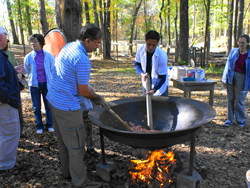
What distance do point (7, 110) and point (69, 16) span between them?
2413 millimetres

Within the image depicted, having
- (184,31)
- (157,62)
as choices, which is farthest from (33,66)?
(184,31)

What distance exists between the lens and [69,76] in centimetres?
228

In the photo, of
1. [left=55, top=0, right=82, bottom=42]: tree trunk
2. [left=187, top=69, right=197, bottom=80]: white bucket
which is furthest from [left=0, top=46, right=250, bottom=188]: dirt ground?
[left=55, top=0, right=82, bottom=42]: tree trunk

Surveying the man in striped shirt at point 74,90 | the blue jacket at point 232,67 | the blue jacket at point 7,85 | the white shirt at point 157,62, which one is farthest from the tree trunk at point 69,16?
the blue jacket at point 232,67

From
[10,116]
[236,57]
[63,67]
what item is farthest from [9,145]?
[236,57]

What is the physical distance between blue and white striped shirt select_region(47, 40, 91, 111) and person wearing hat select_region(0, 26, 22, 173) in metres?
0.72

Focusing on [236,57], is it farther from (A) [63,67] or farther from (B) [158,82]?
(A) [63,67]

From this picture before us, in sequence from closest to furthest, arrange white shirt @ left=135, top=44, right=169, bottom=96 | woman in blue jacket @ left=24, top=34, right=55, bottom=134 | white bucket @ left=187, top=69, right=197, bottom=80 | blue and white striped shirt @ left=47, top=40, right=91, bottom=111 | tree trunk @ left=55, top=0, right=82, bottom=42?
blue and white striped shirt @ left=47, top=40, right=91, bottom=111 < white shirt @ left=135, top=44, right=169, bottom=96 < woman in blue jacket @ left=24, top=34, right=55, bottom=134 < tree trunk @ left=55, top=0, right=82, bottom=42 < white bucket @ left=187, top=69, right=197, bottom=80

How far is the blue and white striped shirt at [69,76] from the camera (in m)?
2.23

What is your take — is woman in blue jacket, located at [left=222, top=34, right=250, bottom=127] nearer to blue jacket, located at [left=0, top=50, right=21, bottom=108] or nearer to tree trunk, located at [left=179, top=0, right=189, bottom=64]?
blue jacket, located at [left=0, top=50, right=21, bottom=108]

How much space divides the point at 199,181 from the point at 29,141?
321 centimetres

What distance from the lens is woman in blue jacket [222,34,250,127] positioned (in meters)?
4.23

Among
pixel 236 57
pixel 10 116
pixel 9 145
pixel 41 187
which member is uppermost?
pixel 236 57

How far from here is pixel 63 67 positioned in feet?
7.47
